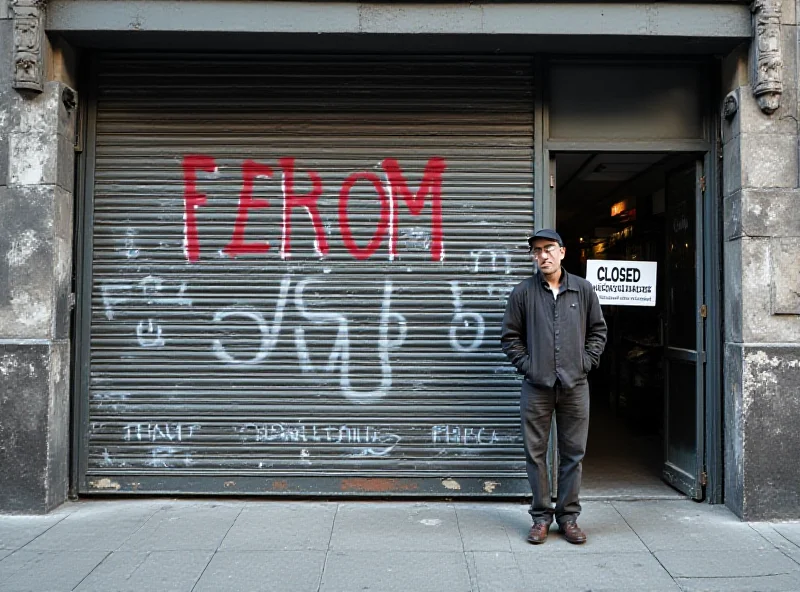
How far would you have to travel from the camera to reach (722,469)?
5.50 meters

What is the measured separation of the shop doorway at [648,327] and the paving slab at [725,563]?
113 centimetres

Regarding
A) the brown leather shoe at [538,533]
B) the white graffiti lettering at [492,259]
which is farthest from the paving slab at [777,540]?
the white graffiti lettering at [492,259]

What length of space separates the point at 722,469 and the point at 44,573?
5.08 meters

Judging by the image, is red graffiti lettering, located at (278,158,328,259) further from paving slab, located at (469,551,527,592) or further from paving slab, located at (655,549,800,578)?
paving slab, located at (655,549,800,578)

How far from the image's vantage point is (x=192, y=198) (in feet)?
18.8

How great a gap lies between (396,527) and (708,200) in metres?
3.73

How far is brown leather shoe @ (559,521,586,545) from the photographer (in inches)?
184

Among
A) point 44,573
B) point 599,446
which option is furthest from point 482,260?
point 44,573

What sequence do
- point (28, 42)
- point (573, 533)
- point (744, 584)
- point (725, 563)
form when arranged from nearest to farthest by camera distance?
point (744, 584), point (725, 563), point (573, 533), point (28, 42)

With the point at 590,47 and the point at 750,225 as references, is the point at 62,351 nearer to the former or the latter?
the point at 590,47

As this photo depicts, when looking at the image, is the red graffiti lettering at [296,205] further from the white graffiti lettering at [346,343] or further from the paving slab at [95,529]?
the paving slab at [95,529]

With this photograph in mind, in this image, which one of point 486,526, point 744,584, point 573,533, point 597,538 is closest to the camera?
point 744,584

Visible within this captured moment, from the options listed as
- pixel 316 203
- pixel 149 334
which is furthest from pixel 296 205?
pixel 149 334

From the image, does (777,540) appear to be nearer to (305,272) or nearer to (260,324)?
(305,272)
